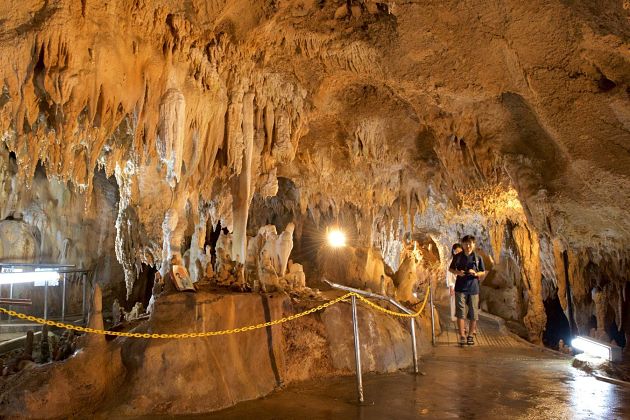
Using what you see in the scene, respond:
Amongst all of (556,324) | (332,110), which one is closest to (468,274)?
(332,110)

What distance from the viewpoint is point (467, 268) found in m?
6.88

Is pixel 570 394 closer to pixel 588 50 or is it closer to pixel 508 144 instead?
pixel 588 50

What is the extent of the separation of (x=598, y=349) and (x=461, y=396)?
2.96 metres

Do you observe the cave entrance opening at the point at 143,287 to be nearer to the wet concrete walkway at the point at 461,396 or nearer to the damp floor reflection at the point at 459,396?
the wet concrete walkway at the point at 461,396

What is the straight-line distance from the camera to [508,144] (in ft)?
30.0

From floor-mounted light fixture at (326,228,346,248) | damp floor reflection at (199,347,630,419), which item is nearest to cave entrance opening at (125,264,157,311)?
Answer: floor-mounted light fixture at (326,228,346,248)

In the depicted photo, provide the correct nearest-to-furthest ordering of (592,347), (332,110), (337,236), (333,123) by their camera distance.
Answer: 1. (592,347)
2. (332,110)
3. (333,123)
4. (337,236)

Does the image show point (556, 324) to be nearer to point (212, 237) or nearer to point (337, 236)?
point (337, 236)

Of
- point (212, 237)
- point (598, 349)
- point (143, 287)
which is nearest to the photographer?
point (598, 349)

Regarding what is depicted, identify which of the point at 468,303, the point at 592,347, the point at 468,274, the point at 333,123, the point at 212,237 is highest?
the point at 333,123

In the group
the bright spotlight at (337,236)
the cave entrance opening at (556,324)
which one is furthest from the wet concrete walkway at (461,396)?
the cave entrance opening at (556,324)

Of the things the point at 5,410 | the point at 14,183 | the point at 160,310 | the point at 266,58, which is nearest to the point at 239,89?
the point at 266,58

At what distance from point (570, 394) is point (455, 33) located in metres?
4.76

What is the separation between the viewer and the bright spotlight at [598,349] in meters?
5.98
